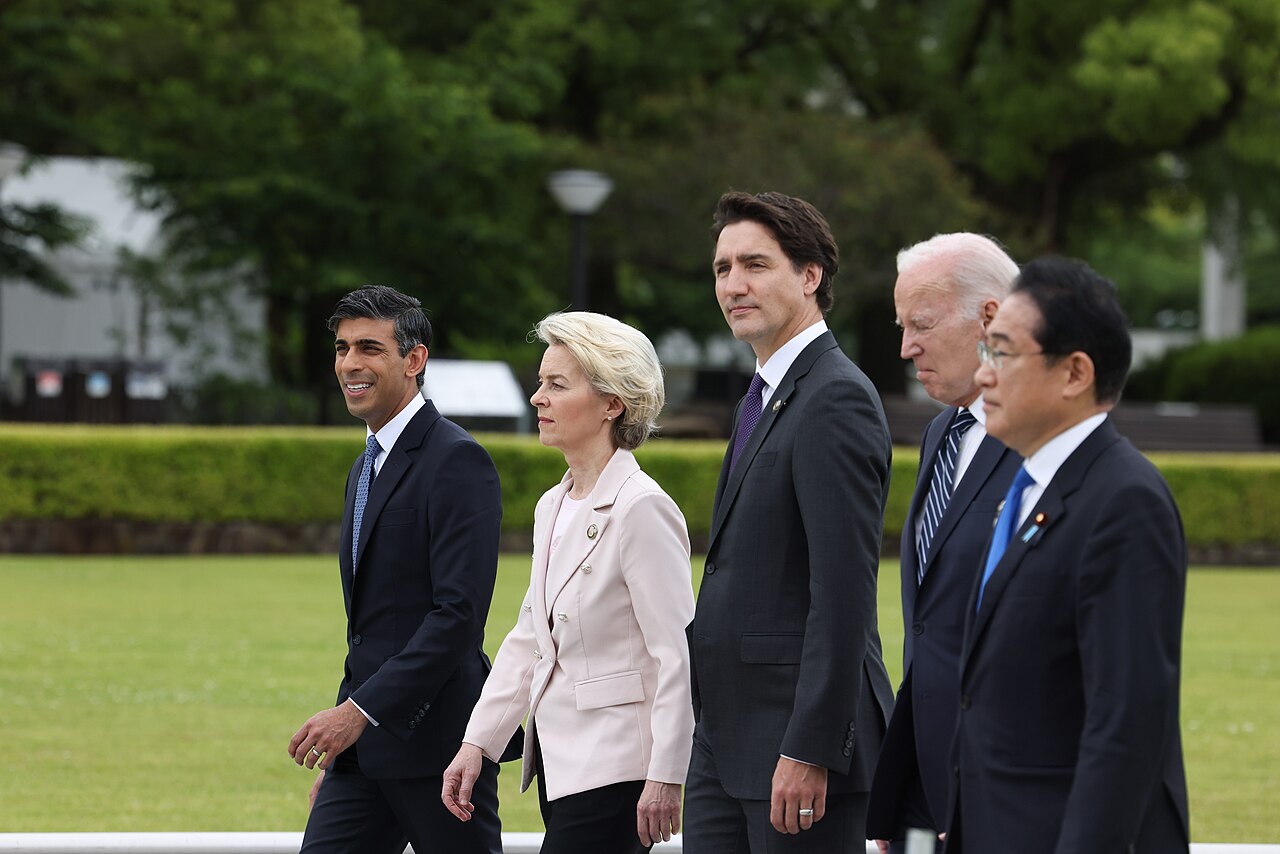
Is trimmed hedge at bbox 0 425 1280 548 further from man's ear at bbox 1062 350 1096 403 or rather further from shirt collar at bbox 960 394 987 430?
man's ear at bbox 1062 350 1096 403

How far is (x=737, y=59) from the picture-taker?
29234mm


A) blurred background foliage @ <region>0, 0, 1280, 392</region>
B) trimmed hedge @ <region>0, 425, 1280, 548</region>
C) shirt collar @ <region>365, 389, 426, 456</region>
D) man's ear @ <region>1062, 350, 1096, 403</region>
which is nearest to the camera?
man's ear @ <region>1062, 350, 1096, 403</region>

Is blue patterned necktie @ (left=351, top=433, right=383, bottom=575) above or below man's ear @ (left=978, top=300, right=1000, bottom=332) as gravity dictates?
below

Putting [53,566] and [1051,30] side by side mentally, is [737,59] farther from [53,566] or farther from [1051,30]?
[53,566]

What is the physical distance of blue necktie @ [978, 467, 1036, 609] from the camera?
2.93 metres

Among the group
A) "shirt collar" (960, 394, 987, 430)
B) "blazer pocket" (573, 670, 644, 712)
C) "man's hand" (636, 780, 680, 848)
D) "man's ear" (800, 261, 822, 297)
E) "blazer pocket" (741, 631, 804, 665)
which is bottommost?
"man's hand" (636, 780, 680, 848)

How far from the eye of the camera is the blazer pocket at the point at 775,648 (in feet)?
11.8

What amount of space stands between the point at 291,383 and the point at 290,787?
820 inches

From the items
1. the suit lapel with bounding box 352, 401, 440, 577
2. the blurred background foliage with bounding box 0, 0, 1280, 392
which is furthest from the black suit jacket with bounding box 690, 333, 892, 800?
the blurred background foliage with bounding box 0, 0, 1280, 392

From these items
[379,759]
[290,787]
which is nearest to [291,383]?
[290,787]

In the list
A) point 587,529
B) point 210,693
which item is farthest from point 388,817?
point 210,693

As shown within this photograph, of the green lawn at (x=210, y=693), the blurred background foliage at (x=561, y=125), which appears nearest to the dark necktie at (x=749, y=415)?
the green lawn at (x=210, y=693)

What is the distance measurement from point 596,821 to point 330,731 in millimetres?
694

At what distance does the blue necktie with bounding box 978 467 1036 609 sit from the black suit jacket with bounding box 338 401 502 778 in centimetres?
158
